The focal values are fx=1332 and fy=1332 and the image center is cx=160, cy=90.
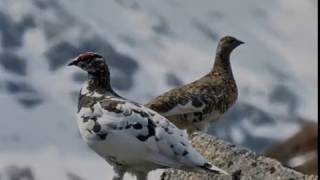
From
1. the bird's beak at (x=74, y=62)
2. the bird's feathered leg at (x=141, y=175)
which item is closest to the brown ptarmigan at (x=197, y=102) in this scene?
the bird's beak at (x=74, y=62)

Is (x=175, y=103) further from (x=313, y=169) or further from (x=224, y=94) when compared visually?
(x=313, y=169)

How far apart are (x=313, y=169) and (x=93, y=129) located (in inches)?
421

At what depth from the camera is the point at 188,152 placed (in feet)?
29.3

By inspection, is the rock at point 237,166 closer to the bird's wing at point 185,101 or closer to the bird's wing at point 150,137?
the bird's wing at point 150,137

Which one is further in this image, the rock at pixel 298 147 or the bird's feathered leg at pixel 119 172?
the rock at pixel 298 147

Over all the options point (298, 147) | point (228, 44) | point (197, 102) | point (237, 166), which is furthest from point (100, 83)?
point (298, 147)

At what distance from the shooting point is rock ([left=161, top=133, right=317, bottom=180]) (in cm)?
956

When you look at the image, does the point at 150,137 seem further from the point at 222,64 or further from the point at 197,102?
the point at 222,64

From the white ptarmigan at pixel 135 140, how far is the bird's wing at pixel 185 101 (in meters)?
2.96

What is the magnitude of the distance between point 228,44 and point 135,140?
5.38 metres

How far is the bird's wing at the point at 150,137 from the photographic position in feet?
29.3

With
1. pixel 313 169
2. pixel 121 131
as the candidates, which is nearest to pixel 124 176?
pixel 121 131

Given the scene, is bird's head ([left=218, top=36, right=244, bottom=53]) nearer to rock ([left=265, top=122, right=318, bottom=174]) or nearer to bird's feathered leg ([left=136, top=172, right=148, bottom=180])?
bird's feathered leg ([left=136, top=172, right=148, bottom=180])

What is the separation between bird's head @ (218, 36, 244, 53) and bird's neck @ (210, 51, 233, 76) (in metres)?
0.07
